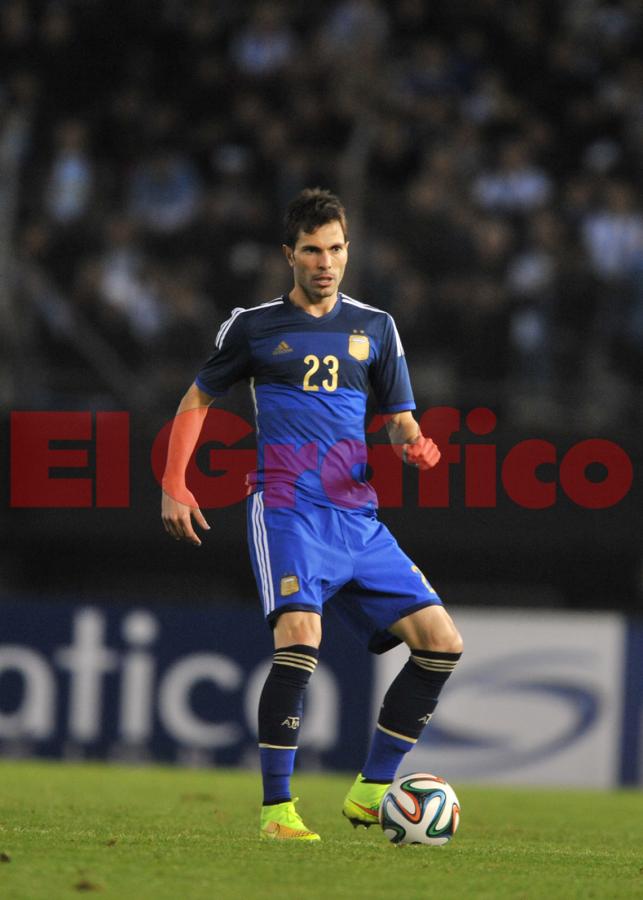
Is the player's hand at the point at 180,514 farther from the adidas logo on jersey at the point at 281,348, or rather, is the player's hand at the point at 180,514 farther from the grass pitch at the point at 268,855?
the grass pitch at the point at 268,855

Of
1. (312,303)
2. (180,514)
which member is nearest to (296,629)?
(180,514)

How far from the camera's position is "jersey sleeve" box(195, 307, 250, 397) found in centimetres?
649

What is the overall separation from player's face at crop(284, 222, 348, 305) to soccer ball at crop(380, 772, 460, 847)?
200cm

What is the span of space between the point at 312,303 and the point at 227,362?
1.41 feet

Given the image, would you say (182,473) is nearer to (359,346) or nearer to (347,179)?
(359,346)

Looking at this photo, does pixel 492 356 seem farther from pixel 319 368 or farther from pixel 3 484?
pixel 319 368

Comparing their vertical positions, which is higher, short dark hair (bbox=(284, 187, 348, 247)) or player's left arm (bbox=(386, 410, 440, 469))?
short dark hair (bbox=(284, 187, 348, 247))

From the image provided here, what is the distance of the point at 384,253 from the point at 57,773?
A: 4720mm

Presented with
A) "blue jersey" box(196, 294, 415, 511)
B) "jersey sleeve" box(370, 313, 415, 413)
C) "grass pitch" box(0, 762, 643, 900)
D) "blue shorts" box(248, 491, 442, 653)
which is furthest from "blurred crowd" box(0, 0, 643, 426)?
"blue shorts" box(248, 491, 442, 653)

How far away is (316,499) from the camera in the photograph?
640 centimetres

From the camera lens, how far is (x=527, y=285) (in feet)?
43.0

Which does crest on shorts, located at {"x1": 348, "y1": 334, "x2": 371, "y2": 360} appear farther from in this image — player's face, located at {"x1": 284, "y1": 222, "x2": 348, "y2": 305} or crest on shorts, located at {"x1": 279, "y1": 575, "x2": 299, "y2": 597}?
crest on shorts, located at {"x1": 279, "y1": 575, "x2": 299, "y2": 597}

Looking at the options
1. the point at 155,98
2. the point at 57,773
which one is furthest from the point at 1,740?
the point at 155,98

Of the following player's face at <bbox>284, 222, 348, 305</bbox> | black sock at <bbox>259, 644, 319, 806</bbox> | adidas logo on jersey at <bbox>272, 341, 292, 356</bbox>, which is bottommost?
black sock at <bbox>259, 644, 319, 806</bbox>
